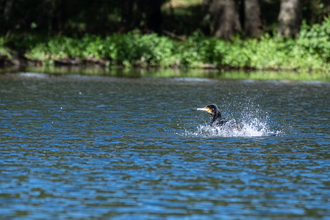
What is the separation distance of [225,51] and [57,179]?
1266 inches

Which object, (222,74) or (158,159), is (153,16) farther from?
(158,159)

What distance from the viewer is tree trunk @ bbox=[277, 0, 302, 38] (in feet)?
140

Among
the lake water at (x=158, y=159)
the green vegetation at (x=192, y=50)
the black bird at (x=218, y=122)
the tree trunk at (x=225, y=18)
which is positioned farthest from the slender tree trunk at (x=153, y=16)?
the black bird at (x=218, y=122)

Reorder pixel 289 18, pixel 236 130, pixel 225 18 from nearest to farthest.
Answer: pixel 236 130
pixel 289 18
pixel 225 18

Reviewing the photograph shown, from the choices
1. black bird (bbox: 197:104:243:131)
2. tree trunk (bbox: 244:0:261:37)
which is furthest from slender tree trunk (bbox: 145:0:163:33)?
black bird (bbox: 197:104:243:131)

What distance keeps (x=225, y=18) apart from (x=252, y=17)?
180 centimetres

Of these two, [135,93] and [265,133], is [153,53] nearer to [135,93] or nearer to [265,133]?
[135,93]

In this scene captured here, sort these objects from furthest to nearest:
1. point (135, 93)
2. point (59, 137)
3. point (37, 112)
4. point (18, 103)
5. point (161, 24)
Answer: point (161, 24) < point (135, 93) < point (18, 103) < point (37, 112) < point (59, 137)

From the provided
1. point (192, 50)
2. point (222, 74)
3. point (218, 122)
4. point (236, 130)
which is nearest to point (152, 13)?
point (192, 50)

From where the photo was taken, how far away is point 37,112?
19562 millimetres

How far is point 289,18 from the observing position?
1697 inches

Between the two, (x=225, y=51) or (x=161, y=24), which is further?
(x=161, y=24)

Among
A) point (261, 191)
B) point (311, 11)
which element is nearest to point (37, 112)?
point (261, 191)

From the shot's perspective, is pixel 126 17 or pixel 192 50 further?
pixel 126 17
